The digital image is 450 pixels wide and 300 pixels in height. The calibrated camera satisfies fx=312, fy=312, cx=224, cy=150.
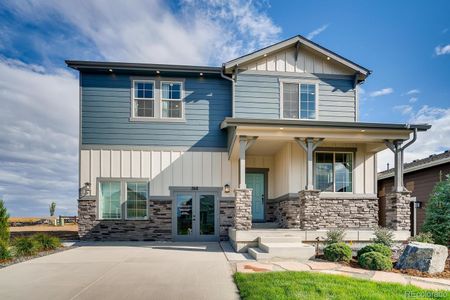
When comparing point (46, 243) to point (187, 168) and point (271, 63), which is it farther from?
point (271, 63)

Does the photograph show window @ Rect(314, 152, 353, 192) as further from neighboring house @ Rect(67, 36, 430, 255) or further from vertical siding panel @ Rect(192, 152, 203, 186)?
vertical siding panel @ Rect(192, 152, 203, 186)

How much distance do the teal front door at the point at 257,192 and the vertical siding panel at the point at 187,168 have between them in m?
2.54

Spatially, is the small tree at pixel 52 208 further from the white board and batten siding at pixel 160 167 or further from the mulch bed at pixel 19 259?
the mulch bed at pixel 19 259

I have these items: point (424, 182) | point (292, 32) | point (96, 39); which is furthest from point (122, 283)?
point (424, 182)

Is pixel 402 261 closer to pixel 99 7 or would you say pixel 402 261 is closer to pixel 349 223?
pixel 349 223

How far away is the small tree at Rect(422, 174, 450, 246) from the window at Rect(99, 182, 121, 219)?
451 inches

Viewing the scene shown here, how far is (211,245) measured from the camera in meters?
11.2

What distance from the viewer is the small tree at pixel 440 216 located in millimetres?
10203

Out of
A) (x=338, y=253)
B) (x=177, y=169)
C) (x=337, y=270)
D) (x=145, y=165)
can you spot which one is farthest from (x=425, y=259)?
(x=145, y=165)

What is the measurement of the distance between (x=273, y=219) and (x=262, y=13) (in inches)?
323

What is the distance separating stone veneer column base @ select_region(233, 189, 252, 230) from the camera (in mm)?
10016

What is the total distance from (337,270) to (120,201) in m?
8.78

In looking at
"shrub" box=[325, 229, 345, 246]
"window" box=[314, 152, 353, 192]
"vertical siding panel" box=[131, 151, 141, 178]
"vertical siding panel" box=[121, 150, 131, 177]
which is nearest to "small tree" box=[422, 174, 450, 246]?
"window" box=[314, 152, 353, 192]

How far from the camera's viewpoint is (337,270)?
714 centimetres
